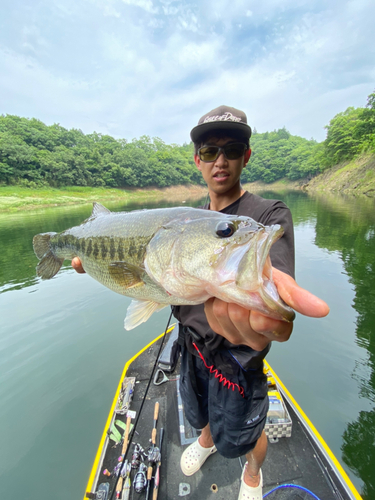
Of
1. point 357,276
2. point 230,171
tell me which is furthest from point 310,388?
point 357,276

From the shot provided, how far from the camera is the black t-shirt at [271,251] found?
1.54m

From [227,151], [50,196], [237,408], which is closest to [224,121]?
[227,151]

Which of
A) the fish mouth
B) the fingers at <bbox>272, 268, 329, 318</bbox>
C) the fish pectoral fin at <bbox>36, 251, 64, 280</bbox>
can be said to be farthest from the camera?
the fish pectoral fin at <bbox>36, 251, 64, 280</bbox>

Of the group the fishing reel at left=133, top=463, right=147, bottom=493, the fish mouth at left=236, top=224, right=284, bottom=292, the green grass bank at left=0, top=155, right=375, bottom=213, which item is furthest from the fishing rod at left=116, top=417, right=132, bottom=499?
the green grass bank at left=0, top=155, right=375, bottom=213

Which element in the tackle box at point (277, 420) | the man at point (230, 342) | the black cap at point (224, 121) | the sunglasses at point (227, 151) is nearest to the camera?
the man at point (230, 342)

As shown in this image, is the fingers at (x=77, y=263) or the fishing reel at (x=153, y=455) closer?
the fishing reel at (x=153, y=455)

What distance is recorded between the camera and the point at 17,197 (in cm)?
3381

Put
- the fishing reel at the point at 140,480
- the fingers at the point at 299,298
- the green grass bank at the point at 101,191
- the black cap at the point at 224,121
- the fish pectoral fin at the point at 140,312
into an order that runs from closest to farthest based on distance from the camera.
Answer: the fingers at the point at 299,298
the fish pectoral fin at the point at 140,312
the black cap at the point at 224,121
the fishing reel at the point at 140,480
the green grass bank at the point at 101,191

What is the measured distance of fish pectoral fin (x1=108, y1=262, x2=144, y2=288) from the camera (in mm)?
1906

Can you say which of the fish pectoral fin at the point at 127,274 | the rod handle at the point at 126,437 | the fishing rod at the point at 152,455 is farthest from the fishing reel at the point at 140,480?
the fish pectoral fin at the point at 127,274

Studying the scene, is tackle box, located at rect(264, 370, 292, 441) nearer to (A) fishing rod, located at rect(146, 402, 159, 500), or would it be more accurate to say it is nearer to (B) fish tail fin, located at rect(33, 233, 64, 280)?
(A) fishing rod, located at rect(146, 402, 159, 500)

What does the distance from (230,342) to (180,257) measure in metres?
0.62

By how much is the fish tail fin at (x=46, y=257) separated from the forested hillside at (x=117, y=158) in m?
41.1

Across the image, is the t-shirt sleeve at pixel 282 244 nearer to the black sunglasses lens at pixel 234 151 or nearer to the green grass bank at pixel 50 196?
the black sunglasses lens at pixel 234 151
